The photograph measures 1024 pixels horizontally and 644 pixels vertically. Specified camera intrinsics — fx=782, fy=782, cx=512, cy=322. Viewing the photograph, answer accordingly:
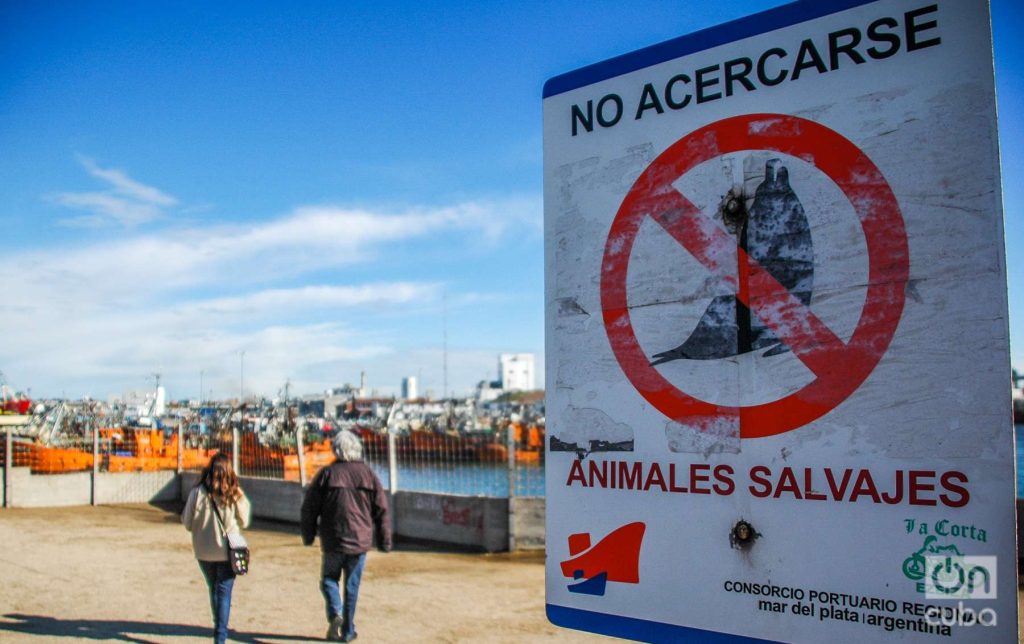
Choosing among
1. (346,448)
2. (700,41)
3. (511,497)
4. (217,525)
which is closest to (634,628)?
(700,41)

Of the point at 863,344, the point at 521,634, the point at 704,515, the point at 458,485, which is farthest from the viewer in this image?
the point at 458,485

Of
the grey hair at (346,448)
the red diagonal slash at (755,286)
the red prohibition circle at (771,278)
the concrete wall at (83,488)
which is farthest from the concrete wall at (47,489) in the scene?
the red diagonal slash at (755,286)

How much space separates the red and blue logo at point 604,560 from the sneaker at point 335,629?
563 cm

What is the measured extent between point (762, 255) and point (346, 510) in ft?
19.2

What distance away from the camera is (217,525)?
20.6 ft

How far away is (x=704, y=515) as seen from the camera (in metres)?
1.63

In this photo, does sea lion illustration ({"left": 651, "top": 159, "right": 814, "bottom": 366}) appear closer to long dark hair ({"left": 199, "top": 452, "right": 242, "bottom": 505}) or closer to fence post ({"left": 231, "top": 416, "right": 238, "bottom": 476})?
long dark hair ({"left": 199, "top": 452, "right": 242, "bottom": 505})

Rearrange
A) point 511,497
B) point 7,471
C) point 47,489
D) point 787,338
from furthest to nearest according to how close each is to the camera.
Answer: point 47,489 < point 7,471 < point 511,497 < point 787,338

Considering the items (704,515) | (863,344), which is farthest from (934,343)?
(704,515)

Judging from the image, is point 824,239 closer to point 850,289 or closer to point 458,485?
point 850,289

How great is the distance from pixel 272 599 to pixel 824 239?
27.2 feet

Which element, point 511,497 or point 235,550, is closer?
point 235,550

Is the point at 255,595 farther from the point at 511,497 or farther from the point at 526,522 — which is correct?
the point at 526,522

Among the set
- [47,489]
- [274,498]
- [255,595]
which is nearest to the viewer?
[255,595]
